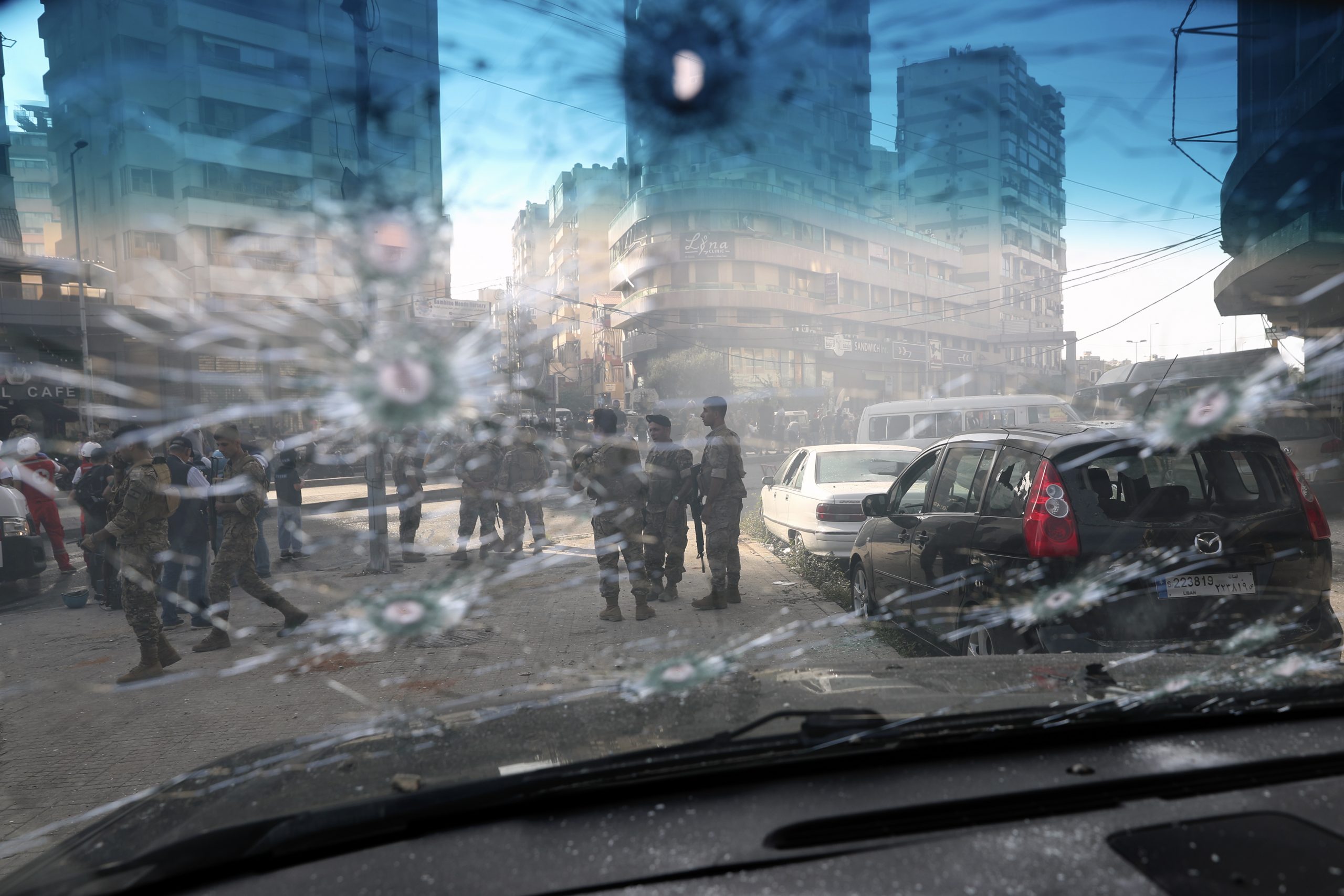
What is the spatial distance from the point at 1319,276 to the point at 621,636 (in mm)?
16306

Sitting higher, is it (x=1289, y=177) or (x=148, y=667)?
(x=1289, y=177)

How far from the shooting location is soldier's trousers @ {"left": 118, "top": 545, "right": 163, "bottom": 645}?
18.1 feet

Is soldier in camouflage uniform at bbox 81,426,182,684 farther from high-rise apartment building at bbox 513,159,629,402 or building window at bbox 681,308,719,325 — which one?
building window at bbox 681,308,719,325

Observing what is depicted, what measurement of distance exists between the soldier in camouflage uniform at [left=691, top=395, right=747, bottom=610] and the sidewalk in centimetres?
19

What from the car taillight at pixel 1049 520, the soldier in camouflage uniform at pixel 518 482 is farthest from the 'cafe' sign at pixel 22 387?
the car taillight at pixel 1049 520

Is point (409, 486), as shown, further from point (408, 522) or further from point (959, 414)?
point (959, 414)

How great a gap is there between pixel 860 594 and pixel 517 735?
4.80 meters

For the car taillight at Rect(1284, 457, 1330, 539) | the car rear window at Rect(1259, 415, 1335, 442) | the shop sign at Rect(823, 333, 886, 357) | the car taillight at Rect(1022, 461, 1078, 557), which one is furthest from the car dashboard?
the shop sign at Rect(823, 333, 886, 357)

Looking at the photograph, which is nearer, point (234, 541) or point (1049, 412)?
point (234, 541)

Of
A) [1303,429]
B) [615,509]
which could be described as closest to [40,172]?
[615,509]

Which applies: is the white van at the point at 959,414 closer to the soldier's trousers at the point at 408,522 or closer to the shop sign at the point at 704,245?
the soldier's trousers at the point at 408,522

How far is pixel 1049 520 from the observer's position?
383 centimetres

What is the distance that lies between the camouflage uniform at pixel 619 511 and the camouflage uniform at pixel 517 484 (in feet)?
9.35

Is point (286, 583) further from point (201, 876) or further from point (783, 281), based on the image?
point (783, 281)
